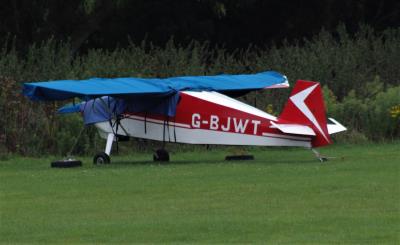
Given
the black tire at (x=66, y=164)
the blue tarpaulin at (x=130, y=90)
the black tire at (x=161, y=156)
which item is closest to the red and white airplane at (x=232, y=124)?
the blue tarpaulin at (x=130, y=90)

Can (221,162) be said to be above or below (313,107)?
below

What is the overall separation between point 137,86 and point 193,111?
3.85ft

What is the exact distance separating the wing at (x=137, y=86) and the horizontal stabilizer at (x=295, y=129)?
2739 mm

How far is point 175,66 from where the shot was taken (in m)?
29.5

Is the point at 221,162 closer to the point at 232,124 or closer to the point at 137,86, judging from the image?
the point at 232,124

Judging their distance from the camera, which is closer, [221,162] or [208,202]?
[208,202]

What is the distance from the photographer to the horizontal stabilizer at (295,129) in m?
20.5

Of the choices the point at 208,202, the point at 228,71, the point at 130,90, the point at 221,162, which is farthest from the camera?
the point at 228,71

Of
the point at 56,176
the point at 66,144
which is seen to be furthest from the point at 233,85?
the point at 56,176

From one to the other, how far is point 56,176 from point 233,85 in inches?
228

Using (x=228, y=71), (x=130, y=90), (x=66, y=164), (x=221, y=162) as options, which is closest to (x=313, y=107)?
(x=221, y=162)

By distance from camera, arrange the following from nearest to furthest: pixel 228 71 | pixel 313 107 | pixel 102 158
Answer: pixel 313 107 < pixel 102 158 < pixel 228 71

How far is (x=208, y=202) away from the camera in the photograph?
15.0 metres

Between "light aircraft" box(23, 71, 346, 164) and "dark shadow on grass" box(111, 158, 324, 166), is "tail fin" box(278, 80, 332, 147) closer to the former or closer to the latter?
"light aircraft" box(23, 71, 346, 164)
